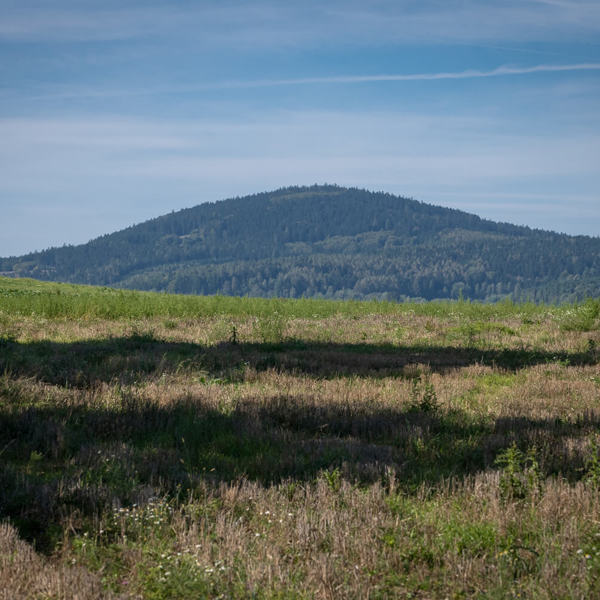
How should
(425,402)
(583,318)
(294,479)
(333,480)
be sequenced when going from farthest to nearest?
(583,318) < (425,402) < (294,479) < (333,480)

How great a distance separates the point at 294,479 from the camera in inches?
223

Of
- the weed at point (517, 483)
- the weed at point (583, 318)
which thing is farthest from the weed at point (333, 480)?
the weed at point (583, 318)

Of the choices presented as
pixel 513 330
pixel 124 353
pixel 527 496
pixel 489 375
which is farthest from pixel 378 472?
pixel 513 330

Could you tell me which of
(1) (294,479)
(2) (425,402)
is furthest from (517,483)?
(2) (425,402)

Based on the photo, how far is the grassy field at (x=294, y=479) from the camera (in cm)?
380

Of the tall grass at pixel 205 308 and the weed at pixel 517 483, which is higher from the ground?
the tall grass at pixel 205 308

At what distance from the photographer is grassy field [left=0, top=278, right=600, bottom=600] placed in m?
3.80

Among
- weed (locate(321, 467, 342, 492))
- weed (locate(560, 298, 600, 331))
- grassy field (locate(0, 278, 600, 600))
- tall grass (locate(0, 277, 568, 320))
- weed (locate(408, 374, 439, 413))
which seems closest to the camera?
grassy field (locate(0, 278, 600, 600))

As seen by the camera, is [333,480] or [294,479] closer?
[333,480]

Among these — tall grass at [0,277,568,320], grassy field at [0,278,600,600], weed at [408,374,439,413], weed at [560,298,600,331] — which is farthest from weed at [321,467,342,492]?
tall grass at [0,277,568,320]

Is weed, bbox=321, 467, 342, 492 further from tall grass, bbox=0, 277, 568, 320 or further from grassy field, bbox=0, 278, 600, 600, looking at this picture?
tall grass, bbox=0, 277, 568, 320

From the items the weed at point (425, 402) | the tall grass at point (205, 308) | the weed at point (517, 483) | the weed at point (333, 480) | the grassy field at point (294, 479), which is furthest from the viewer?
the tall grass at point (205, 308)

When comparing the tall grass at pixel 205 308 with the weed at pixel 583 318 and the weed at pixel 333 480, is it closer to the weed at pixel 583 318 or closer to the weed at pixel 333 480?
the weed at pixel 583 318

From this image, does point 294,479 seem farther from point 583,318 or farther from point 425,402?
point 583,318
